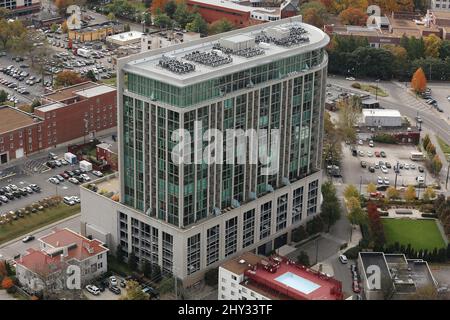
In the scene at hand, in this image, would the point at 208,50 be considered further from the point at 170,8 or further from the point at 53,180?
the point at 170,8

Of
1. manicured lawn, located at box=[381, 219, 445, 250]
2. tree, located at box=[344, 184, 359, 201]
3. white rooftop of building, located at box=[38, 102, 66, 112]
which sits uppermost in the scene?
white rooftop of building, located at box=[38, 102, 66, 112]

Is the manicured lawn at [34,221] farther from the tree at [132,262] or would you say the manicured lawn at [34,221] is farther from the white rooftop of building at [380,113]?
the white rooftop of building at [380,113]

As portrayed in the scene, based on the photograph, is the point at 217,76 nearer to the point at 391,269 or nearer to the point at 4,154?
the point at 391,269

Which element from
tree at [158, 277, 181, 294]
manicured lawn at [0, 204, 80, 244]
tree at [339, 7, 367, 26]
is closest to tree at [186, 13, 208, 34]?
tree at [339, 7, 367, 26]

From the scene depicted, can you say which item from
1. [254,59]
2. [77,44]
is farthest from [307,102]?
[77,44]

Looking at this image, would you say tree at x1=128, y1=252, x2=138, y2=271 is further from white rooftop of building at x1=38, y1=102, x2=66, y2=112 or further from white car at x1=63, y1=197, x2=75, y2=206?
white rooftop of building at x1=38, y1=102, x2=66, y2=112
